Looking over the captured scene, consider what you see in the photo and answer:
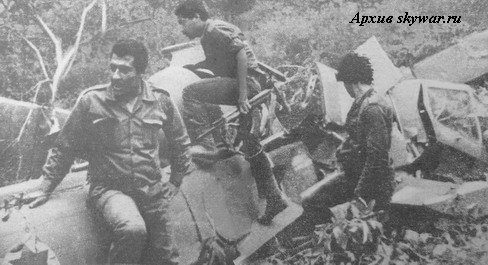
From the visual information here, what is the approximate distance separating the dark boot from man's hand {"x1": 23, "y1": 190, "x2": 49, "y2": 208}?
1708mm

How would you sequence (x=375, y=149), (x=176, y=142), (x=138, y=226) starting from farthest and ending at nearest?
1. (x=375, y=149)
2. (x=176, y=142)
3. (x=138, y=226)

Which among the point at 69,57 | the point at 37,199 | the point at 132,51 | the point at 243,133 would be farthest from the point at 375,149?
the point at 69,57

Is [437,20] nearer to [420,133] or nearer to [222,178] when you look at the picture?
[420,133]

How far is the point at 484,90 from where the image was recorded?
460cm

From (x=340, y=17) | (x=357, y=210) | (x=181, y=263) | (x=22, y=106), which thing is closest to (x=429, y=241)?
(x=357, y=210)

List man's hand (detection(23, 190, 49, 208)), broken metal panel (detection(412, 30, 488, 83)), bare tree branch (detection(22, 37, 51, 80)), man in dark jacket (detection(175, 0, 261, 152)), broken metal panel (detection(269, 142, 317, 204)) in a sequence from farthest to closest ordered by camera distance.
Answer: broken metal panel (detection(412, 30, 488, 83)) → bare tree branch (detection(22, 37, 51, 80)) → broken metal panel (detection(269, 142, 317, 204)) → man in dark jacket (detection(175, 0, 261, 152)) → man's hand (detection(23, 190, 49, 208))

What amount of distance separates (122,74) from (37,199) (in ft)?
3.52

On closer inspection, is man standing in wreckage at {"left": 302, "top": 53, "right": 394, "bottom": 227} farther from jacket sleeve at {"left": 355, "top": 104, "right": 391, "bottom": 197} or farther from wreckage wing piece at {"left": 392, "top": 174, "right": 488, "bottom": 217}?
wreckage wing piece at {"left": 392, "top": 174, "right": 488, "bottom": 217}

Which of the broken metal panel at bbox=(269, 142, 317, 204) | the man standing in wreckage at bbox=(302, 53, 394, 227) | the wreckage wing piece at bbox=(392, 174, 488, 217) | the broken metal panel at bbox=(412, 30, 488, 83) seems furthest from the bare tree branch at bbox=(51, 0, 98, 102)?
the broken metal panel at bbox=(412, 30, 488, 83)

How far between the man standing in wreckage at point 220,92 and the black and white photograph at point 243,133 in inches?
0.5

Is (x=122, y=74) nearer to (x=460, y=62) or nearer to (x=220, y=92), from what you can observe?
(x=220, y=92)

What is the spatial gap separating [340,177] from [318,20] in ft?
5.95

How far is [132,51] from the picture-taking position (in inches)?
122

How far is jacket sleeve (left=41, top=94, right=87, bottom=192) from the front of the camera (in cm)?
298
